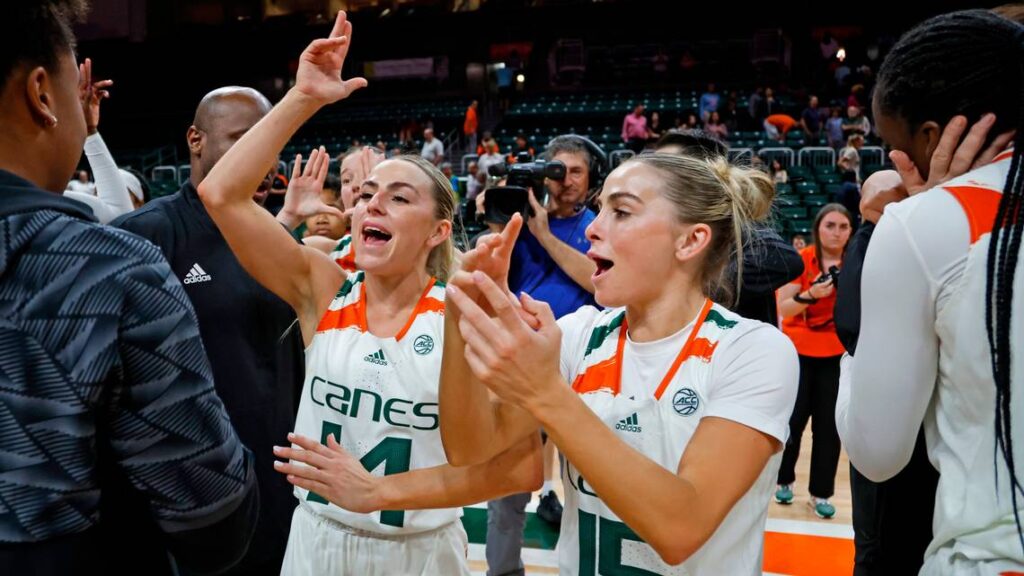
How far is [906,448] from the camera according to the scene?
4.05ft

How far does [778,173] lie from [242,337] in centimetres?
978

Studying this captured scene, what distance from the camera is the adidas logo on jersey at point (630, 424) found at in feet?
5.18

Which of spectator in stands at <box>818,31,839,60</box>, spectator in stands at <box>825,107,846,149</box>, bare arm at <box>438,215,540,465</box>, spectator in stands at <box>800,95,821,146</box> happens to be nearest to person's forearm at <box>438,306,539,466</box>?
bare arm at <box>438,215,540,465</box>

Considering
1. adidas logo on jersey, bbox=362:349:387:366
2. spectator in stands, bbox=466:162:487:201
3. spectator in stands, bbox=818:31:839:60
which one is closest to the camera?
adidas logo on jersey, bbox=362:349:387:366

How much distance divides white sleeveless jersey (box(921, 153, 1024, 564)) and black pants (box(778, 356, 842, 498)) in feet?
10.0

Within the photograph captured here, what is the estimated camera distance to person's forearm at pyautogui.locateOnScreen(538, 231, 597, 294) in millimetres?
3297

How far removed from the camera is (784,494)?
4477 millimetres

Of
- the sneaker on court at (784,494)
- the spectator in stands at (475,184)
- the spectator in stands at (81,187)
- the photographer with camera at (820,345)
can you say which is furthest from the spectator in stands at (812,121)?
the spectator in stands at (81,187)

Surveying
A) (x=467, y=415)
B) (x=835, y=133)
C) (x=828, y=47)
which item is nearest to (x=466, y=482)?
(x=467, y=415)

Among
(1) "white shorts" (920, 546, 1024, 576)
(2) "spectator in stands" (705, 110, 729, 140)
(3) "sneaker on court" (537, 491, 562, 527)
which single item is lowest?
(3) "sneaker on court" (537, 491, 562, 527)

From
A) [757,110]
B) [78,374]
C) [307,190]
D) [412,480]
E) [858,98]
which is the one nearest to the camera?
[78,374]

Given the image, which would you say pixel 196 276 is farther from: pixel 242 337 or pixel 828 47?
pixel 828 47

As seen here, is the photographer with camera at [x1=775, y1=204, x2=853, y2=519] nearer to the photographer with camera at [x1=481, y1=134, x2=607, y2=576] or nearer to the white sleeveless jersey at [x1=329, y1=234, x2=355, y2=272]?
the photographer with camera at [x1=481, y1=134, x2=607, y2=576]

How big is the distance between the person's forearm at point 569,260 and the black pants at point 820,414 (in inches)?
60.8
